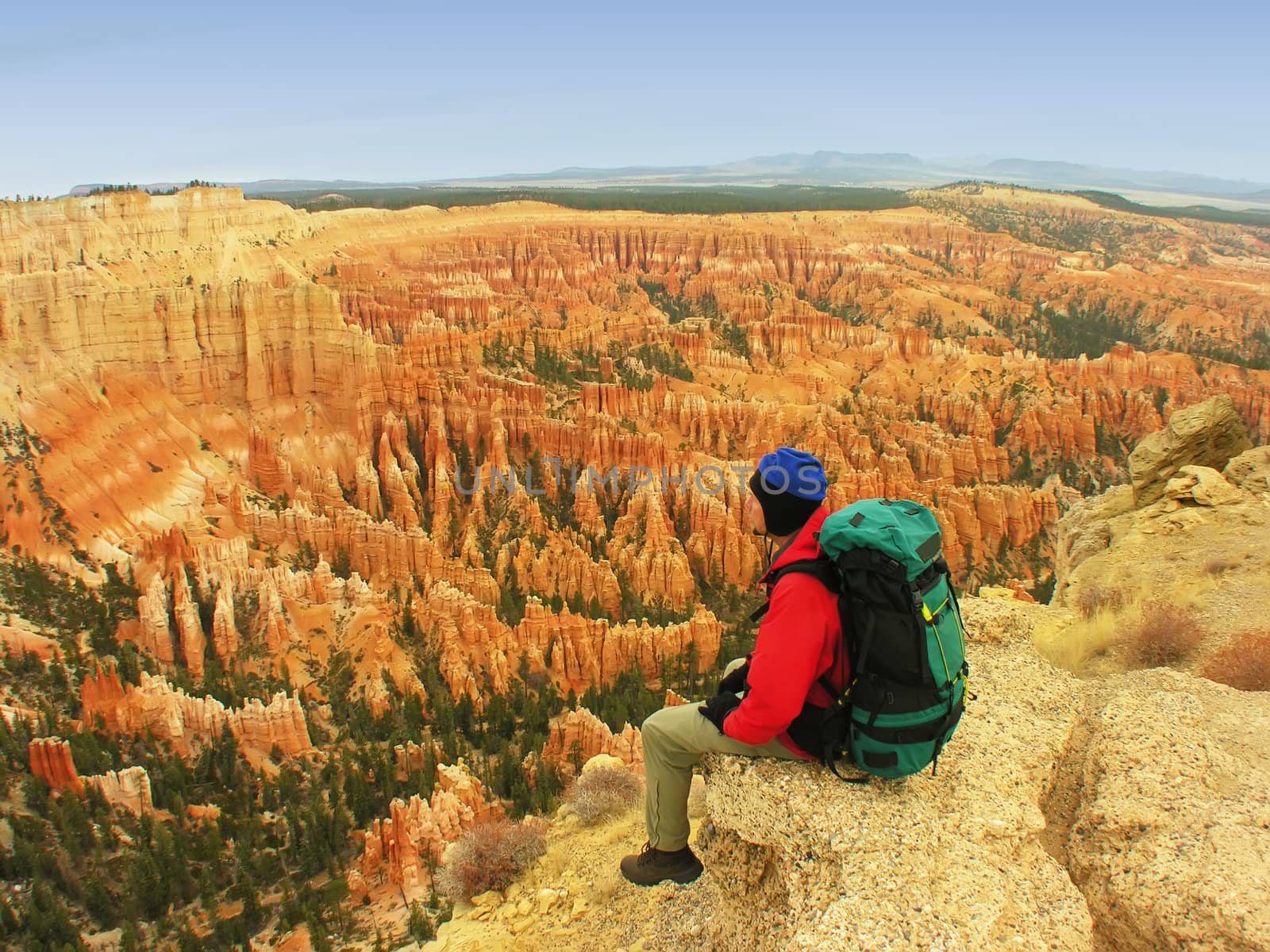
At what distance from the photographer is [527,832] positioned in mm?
8984

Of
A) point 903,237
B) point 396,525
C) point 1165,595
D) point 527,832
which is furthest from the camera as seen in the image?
point 903,237

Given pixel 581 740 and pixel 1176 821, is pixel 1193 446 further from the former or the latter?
pixel 581 740

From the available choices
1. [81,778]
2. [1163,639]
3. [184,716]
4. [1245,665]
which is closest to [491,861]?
[1163,639]

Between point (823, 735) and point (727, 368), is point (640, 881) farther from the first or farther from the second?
point (727, 368)

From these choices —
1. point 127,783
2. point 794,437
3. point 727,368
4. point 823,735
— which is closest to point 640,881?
point 823,735

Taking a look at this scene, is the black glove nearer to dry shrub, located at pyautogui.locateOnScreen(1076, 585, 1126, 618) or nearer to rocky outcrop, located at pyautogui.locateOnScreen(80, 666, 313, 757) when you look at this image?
dry shrub, located at pyautogui.locateOnScreen(1076, 585, 1126, 618)

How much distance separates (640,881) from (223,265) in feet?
173

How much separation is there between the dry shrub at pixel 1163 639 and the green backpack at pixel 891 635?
17.4 feet

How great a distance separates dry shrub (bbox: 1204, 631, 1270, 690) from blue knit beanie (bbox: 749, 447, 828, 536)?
16.6ft

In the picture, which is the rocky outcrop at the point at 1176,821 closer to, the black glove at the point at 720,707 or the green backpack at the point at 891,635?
the green backpack at the point at 891,635

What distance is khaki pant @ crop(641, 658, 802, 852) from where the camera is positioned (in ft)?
15.8

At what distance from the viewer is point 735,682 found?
488cm

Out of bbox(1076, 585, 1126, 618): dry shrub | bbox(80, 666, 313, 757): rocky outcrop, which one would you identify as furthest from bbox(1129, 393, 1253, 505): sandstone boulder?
bbox(80, 666, 313, 757): rocky outcrop

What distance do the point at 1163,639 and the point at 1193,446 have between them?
8.38 metres
